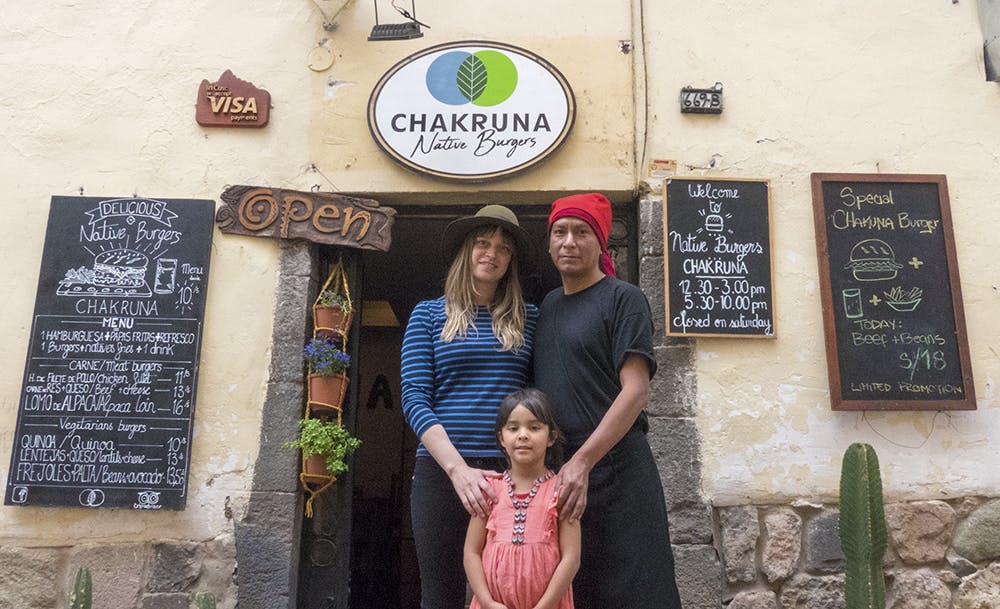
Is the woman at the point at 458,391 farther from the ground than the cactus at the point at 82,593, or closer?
farther from the ground

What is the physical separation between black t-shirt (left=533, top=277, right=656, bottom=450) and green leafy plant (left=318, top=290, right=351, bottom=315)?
5.19ft

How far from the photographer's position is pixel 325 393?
3586mm

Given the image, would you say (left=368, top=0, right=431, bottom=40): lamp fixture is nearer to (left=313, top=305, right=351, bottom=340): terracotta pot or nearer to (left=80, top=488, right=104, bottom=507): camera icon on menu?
(left=313, top=305, right=351, bottom=340): terracotta pot

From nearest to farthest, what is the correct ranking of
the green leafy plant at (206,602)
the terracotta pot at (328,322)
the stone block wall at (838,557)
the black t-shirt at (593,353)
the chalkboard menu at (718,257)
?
the black t-shirt at (593,353) < the green leafy plant at (206,602) < the stone block wall at (838,557) < the chalkboard menu at (718,257) < the terracotta pot at (328,322)

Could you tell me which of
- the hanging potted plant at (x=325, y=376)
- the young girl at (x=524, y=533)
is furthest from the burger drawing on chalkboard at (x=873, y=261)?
the hanging potted plant at (x=325, y=376)

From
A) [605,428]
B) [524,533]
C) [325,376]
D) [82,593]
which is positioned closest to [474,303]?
[605,428]

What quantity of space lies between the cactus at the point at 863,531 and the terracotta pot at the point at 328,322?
2211 millimetres

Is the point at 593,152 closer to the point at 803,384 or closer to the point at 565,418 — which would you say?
the point at 803,384

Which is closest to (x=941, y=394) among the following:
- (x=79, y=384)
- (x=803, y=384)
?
(x=803, y=384)

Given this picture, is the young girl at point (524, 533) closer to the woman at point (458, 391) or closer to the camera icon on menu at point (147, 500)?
the woman at point (458, 391)

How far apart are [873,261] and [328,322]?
8.22 feet

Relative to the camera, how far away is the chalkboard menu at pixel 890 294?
3477 mm

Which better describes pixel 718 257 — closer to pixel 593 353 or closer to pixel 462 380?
pixel 593 353

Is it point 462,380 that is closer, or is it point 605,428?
point 605,428
